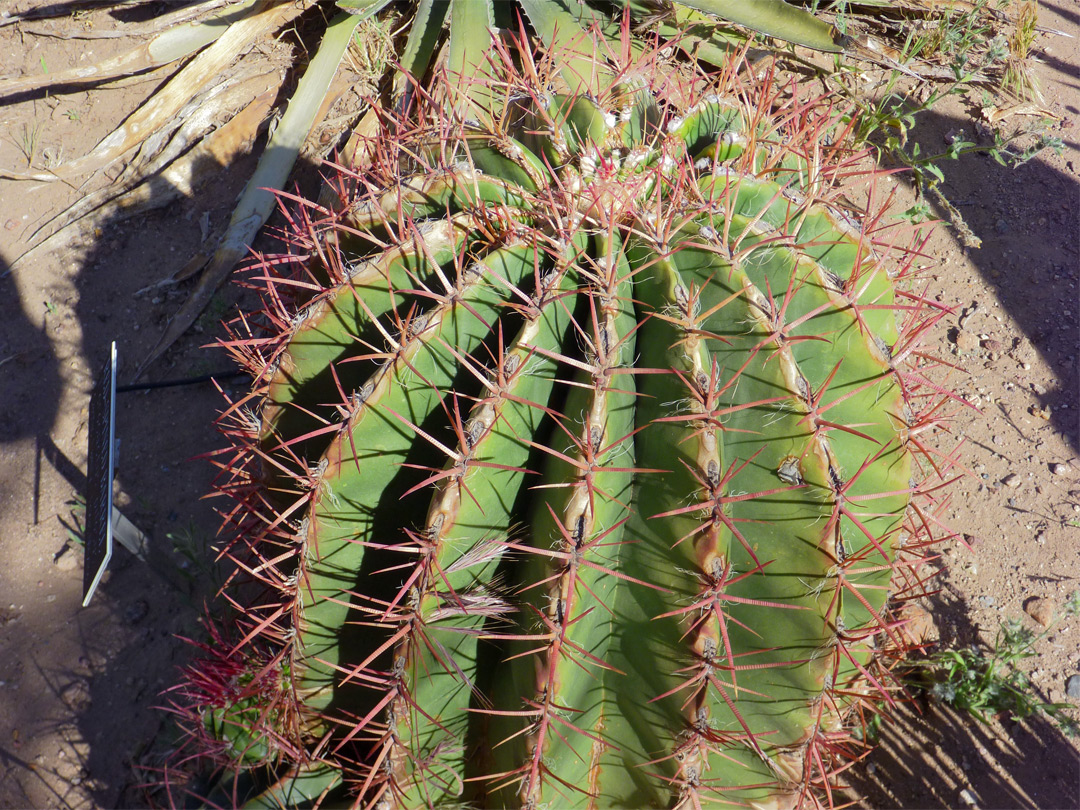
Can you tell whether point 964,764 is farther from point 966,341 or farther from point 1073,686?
point 966,341

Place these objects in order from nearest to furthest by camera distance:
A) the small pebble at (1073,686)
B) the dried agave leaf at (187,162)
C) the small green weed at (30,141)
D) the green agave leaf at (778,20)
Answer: the small pebble at (1073,686) < the green agave leaf at (778,20) < the dried agave leaf at (187,162) < the small green weed at (30,141)

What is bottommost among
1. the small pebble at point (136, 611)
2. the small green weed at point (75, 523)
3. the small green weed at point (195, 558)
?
the small pebble at point (136, 611)

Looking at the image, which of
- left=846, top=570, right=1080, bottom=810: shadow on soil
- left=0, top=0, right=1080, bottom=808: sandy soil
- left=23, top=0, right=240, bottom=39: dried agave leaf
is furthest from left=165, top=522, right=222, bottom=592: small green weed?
left=23, top=0, right=240, bottom=39: dried agave leaf

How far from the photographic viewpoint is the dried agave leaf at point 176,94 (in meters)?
3.69

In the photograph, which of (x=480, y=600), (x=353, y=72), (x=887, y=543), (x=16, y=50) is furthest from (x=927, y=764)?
(x=16, y=50)

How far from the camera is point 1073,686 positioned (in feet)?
7.15

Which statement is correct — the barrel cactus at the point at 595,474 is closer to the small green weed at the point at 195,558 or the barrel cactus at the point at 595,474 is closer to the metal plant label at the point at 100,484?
the metal plant label at the point at 100,484

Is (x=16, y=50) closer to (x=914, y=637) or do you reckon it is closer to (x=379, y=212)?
(x=379, y=212)

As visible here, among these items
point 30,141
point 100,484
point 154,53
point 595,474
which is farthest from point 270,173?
point 595,474

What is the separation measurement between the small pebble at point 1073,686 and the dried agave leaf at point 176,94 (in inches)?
174

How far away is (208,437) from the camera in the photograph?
3158mm

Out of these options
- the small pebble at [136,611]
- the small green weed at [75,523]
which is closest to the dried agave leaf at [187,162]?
the small green weed at [75,523]

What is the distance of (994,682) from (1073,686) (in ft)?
1.00

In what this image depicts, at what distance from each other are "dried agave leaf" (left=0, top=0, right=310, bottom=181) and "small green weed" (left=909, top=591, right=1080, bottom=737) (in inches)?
→ 162
